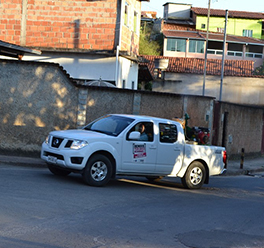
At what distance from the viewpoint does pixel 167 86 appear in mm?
52812

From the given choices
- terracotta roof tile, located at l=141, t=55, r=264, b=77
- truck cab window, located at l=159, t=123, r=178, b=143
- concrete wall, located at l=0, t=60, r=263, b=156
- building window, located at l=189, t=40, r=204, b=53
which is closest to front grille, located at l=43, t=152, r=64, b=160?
truck cab window, located at l=159, t=123, r=178, b=143

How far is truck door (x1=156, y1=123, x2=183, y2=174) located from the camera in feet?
45.4

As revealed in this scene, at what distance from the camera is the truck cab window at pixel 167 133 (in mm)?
13969

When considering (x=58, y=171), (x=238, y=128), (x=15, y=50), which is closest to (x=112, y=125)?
(x=58, y=171)

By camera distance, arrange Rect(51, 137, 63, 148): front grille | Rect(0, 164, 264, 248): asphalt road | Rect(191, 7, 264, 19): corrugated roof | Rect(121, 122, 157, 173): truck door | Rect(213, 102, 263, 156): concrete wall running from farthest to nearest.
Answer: Rect(191, 7, 264, 19): corrugated roof, Rect(213, 102, 263, 156): concrete wall, Rect(121, 122, 157, 173): truck door, Rect(51, 137, 63, 148): front grille, Rect(0, 164, 264, 248): asphalt road

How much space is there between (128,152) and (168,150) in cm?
128

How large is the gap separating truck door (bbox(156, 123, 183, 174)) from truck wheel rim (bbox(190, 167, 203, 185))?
58 centimetres

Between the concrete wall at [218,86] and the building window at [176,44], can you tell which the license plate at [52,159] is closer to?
the concrete wall at [218,86]

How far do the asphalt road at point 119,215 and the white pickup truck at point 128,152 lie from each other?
0.45m

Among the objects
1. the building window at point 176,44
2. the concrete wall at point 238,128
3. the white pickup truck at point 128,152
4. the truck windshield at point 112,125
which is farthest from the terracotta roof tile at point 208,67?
the truck windshield at point 112,125

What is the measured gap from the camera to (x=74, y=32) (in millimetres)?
26406

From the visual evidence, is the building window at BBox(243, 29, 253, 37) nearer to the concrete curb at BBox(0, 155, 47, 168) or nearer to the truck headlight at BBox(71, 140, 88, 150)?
the concrete curb at BBox(0, 155, 47, 168)

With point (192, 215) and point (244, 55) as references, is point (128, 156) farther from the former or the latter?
point (244, 55)

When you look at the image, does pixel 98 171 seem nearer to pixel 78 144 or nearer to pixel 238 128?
pixel 78 144
